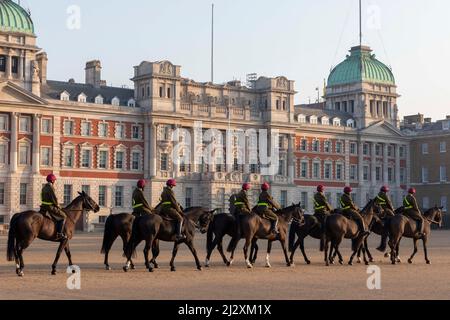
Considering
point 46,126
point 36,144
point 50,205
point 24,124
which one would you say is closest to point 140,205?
point 50,205

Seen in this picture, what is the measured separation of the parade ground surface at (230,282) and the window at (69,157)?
4723cm

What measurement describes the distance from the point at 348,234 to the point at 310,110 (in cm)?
7112

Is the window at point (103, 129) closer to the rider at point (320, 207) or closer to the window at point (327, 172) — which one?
the window at point (327, 172)

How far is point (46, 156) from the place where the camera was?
76625 millimetres

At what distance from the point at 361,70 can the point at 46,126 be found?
1668 inches

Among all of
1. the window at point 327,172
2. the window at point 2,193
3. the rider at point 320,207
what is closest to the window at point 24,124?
the window at point 2,193

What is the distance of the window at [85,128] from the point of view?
78938 mm

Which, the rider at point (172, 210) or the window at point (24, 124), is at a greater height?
the window at point (24, 124)

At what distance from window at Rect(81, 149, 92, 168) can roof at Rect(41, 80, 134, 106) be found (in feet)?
16.5

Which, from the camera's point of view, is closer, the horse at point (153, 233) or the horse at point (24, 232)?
the horse at point (24, 232)

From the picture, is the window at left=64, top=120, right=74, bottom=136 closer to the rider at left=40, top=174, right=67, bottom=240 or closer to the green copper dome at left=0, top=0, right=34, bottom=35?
the green copper dome at left=0, top=0, right=34, bottom=35
